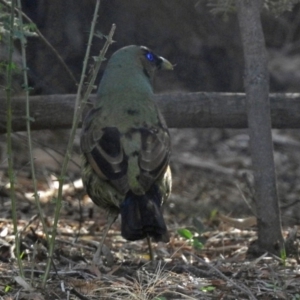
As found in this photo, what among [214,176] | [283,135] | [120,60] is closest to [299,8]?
[283,135]

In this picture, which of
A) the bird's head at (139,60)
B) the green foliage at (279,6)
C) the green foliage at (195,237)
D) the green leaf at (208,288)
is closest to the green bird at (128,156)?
the bird's head at (139,60)

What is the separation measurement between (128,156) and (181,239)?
5.19ft

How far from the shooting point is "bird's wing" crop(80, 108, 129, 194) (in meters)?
5.61

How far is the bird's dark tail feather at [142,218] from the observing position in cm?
525

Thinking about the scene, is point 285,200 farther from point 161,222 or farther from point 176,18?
point 161,222

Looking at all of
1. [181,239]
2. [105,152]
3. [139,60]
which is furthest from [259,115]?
[181,239]

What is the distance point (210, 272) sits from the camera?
530 centimetres

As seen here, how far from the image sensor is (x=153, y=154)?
576 centimetres

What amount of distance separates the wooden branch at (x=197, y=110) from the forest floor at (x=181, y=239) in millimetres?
392

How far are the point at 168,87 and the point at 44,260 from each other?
15.5 feet

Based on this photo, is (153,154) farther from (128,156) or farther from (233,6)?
(233,6)

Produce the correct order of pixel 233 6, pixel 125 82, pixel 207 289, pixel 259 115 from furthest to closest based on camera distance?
pixel 125 82, pixel 233 6, pixel 259 115, pixel 207 289

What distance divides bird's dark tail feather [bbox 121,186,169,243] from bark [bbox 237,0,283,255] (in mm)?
764

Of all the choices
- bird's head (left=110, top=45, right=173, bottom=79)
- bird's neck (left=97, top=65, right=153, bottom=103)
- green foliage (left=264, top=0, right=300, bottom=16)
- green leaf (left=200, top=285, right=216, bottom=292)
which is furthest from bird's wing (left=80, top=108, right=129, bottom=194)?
green foliage (left=264, top=0, right=300, bottom=16)
